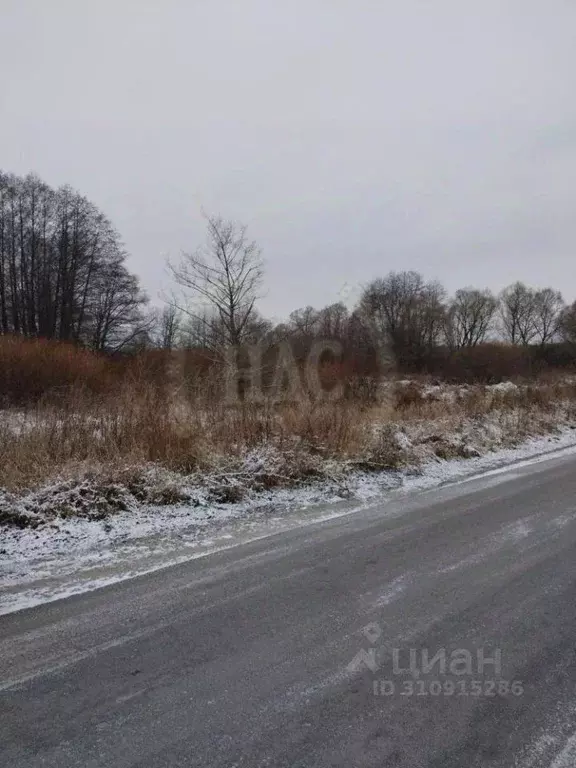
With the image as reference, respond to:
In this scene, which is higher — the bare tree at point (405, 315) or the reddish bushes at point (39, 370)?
the bare tree at point (405, 315)

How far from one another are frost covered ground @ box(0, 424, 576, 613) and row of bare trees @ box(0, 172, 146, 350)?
3553cm

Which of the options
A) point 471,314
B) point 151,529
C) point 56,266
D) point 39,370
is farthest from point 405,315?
point 151,529

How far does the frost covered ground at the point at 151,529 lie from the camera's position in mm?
4168

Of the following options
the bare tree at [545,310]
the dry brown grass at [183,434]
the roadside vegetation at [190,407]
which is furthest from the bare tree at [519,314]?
the dry brown grass at [183,434]

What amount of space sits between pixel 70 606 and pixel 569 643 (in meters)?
3.45

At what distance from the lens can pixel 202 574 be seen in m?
4.23

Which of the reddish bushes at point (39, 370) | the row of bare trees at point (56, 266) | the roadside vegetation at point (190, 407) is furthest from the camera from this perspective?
the row of bare trees at point (56, 266)

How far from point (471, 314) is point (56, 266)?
189 ft

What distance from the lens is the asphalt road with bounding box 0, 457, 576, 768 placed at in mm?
2203

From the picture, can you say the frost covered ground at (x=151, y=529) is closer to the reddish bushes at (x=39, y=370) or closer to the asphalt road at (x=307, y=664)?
the asphalt road at (x=307, y=664)

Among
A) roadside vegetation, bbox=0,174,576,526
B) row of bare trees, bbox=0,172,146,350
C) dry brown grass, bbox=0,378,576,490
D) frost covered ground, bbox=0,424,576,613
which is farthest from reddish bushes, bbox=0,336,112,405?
row of bare trees, bbox=0,172,146,350

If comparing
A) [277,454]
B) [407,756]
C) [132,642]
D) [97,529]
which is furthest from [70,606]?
[277,454]

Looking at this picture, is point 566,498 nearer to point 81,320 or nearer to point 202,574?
point 202,574

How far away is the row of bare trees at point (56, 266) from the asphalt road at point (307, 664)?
3814 cm
